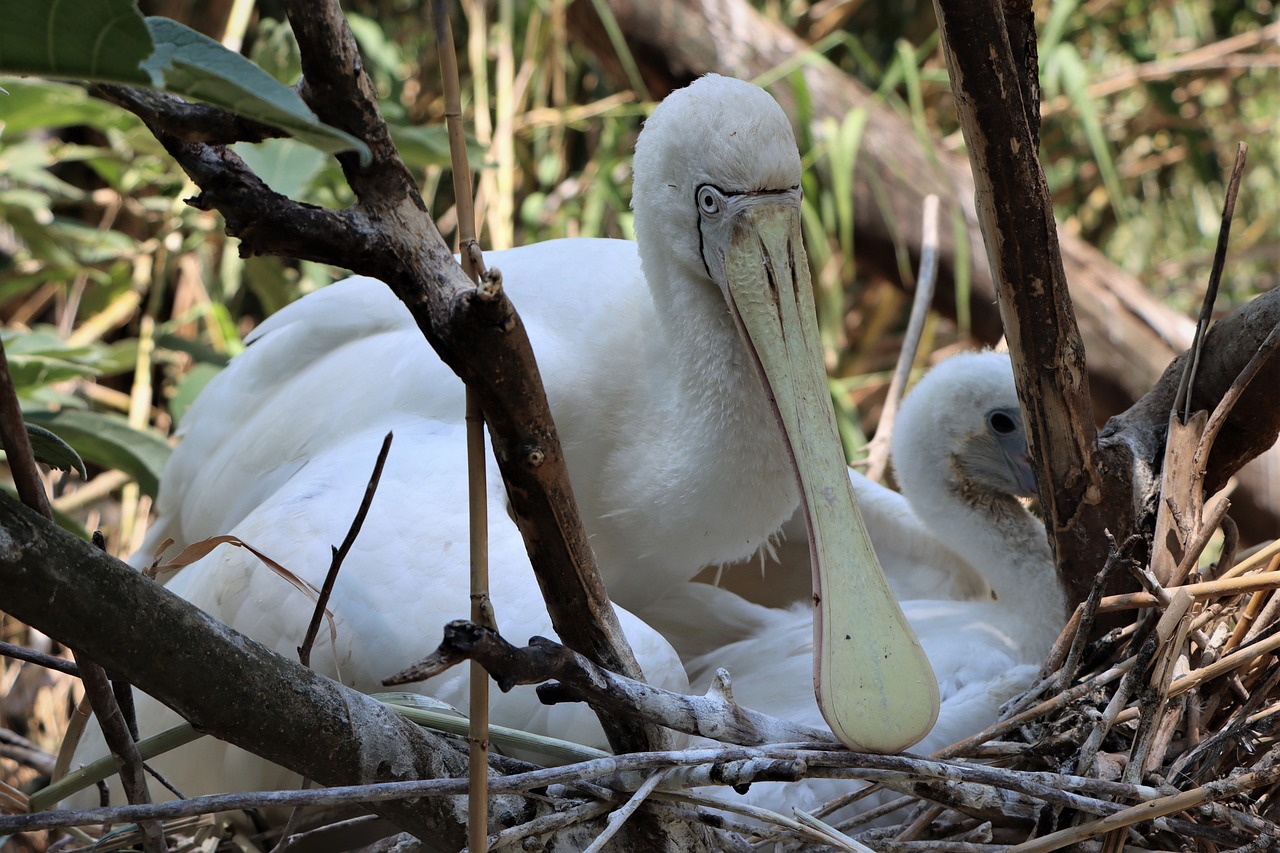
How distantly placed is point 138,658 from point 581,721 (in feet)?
2.06

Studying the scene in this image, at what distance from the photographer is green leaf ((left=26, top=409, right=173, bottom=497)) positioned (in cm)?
223

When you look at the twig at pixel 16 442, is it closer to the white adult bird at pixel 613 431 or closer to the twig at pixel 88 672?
the twig at pixel 88 672

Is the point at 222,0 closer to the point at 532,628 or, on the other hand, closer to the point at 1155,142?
the point at 532,628

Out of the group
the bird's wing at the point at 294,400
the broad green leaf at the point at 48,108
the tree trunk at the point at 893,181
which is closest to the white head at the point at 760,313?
the bird's wing at the point at 294,400

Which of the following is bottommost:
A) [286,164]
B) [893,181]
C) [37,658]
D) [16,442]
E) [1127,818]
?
[1127,818]

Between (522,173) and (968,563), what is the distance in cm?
199

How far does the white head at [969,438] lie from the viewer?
2340 mm

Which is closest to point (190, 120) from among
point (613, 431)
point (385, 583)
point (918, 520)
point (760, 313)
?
point (385, 583)

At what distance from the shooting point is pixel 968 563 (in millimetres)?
2441

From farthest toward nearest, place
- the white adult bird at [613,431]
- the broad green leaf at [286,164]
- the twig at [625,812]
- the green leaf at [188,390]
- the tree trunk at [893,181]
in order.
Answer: the tree trunk at [893,181]
the green leaf at [188,390]
the broad green leaf at [286,164]
the white adult bird at [613,431]
the twig at [625,812]

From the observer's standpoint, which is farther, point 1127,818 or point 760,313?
point 760,313

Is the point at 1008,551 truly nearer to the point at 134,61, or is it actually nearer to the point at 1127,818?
the point at 1127,818

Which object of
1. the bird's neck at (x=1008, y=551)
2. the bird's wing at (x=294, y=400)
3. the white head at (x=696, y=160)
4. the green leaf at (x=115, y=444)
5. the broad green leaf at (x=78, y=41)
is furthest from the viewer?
the green leaf at (x=115, y=444)

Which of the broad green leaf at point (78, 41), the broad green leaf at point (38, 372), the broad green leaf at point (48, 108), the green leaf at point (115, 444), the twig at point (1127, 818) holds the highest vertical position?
the broad green leaf at point (48, 108)
